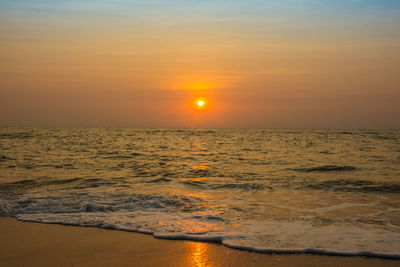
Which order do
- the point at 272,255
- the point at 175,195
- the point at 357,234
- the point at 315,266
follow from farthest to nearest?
1. the point at 175,195
2. the point at 357,234
3. the point at 272,255
4. the point at 315,266

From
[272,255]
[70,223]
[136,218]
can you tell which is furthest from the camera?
[136,218]

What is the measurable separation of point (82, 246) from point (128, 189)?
15.8 ft

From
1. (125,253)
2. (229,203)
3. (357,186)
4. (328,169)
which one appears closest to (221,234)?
(125,253)

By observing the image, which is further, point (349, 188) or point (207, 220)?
point (349, 188)

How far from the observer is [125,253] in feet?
14.8

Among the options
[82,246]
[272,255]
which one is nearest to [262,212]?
[272,255]

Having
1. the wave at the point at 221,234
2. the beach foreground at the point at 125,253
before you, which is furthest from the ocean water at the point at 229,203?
the beach foreground at the point at 125,253

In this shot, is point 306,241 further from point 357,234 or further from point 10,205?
point 10,205

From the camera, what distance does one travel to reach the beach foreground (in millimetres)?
4172

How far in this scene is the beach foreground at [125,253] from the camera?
4172mm

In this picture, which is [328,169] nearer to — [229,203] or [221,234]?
[229,203]

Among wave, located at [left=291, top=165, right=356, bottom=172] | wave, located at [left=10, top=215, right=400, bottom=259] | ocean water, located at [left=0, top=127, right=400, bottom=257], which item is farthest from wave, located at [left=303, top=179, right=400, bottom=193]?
wave, located at [left=10, top=215, right=400, bottom=259]

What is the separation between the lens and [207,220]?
623cm

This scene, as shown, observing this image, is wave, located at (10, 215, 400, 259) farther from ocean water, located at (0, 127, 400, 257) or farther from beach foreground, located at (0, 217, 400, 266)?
beach foreground, located at (0, 217, 400, 266)
